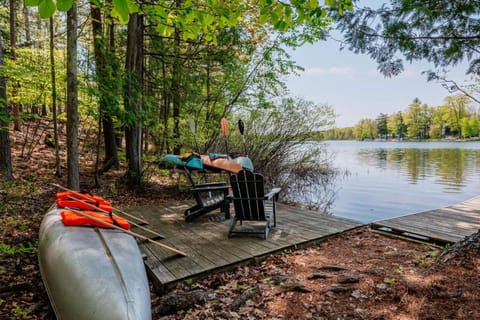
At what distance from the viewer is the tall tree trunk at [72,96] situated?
172 inches

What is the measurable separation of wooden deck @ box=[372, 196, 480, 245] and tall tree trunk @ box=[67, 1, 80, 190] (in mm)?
5056

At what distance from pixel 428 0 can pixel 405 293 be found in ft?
11.1

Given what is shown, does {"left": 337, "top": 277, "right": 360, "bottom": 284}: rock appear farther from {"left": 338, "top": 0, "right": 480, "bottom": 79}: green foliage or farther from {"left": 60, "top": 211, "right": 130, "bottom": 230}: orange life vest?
{"left": 338, "top": 0, "right": 480, "bottom": 79}: green foliage

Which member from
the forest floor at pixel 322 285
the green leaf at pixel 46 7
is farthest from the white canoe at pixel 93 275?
the green leaf at pixel 46 7

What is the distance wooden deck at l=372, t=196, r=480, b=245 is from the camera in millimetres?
3553

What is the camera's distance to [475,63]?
11.5 ft

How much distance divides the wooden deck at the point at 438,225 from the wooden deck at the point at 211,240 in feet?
1.98

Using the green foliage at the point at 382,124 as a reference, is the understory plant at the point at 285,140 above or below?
below

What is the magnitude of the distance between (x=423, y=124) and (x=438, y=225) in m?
51.7

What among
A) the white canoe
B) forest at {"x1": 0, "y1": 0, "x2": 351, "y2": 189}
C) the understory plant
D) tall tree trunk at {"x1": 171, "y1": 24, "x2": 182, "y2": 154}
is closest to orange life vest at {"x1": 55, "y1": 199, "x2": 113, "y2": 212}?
the white canoe

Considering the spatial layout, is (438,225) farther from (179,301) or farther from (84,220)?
(84,220)

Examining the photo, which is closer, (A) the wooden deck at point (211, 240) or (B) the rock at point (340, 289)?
(B) the rock at point (340, 289)

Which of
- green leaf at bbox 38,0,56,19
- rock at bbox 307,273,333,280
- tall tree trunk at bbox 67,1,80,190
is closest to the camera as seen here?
green leaf at bbox 38,0,56,19

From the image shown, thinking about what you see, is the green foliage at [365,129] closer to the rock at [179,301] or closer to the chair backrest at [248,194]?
the chair backrest at [248,194]
